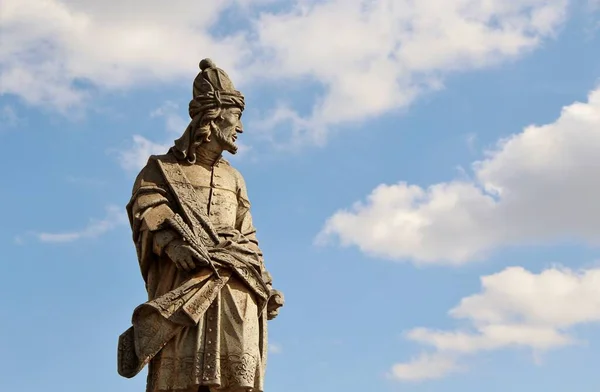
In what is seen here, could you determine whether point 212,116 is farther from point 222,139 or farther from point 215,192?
point 215,192

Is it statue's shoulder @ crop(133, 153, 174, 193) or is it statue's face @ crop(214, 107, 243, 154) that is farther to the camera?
statue's face @ crop(214, 107, 243, 154)

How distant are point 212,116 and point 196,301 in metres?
2.67

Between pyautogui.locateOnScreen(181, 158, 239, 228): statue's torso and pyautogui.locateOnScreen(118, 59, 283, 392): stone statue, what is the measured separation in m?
0.01

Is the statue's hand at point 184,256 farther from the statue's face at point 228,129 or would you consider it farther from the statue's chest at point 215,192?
the statue's face at point 228,129

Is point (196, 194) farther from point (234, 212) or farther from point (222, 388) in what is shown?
point (222, 388)

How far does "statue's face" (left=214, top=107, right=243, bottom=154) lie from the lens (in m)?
16.5

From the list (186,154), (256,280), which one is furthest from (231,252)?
(186,154)

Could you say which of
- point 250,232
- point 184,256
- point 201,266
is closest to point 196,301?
point 201,266

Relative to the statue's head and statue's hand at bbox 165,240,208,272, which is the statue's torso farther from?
statue's hand at bbox 165,240,208,272

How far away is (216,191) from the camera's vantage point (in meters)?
16.5

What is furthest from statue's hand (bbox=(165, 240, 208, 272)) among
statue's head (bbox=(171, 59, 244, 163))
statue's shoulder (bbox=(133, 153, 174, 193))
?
statue's head (bbox=(171, 59, 244, 163))

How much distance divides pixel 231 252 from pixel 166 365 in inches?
66.4

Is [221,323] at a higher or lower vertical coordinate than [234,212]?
lower

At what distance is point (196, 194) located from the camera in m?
16.3
